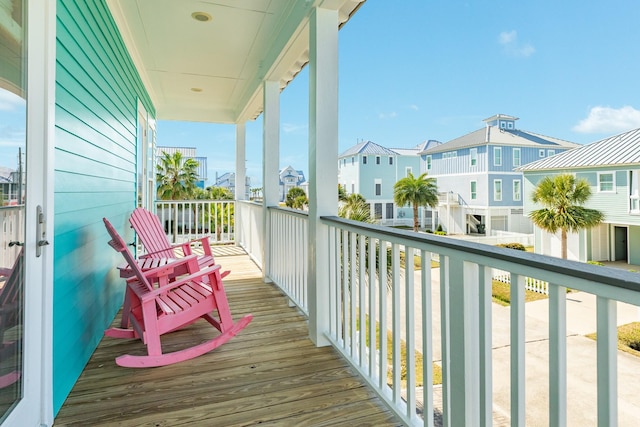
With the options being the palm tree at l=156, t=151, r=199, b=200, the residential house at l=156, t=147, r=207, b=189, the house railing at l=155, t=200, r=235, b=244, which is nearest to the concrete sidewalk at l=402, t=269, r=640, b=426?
the house railing at l=155, t=200, r=235, b=244

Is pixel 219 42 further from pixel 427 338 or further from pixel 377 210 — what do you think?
pixel 427 338

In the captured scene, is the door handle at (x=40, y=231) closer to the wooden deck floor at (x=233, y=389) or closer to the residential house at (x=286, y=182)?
the wooden deck floor at (x=233, y=389)

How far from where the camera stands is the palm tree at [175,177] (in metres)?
15.1

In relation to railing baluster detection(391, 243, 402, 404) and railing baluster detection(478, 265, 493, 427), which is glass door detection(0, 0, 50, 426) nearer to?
railing baluster detection(391, 243, 402, 404)

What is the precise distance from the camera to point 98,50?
2.51m

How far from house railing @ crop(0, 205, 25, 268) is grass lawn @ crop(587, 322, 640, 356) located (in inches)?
74.6

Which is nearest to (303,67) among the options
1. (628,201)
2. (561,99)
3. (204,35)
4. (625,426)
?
(204,35)

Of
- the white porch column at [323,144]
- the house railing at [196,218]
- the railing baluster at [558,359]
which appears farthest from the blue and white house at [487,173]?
the house railing at [196,218]

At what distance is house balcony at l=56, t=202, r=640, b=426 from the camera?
0.94 meters

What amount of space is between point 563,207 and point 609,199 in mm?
298

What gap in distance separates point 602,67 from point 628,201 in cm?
65

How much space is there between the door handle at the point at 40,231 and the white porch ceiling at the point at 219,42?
6.68 ft

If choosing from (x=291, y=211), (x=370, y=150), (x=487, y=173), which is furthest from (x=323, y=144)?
(x=370, y=150)

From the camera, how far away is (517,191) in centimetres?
232
